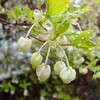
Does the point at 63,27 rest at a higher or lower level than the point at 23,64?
higher

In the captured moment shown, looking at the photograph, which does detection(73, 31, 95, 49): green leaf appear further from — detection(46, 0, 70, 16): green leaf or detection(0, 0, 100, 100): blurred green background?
detection(0, 0, 100, 100): blurred green background

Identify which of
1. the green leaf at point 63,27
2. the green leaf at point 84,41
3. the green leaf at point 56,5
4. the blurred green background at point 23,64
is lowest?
the blurred green background at point 23,64

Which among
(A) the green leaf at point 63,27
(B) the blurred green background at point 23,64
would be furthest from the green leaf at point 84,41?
(B) the blurred green background at point 23,64

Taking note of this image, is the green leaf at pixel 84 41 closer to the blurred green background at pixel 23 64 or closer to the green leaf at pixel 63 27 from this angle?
the green leaf at pixel 63 27

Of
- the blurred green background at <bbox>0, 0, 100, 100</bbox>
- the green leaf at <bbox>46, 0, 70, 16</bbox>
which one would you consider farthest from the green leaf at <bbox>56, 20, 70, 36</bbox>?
the blurred green background at <bbox>0, 0, 100, 100</bbox>

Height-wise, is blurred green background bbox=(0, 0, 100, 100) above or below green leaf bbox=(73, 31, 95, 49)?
below

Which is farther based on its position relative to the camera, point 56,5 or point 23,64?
point 23,64

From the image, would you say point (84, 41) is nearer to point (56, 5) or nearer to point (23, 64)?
point (56, 5)

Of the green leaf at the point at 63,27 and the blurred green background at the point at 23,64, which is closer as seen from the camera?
the green leaf at the point at 63,27

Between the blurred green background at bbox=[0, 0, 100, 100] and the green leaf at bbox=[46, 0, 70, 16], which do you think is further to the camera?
the blurred green background at bbox=[0, 0, 100, 100]

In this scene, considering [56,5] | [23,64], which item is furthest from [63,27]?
[23,64]

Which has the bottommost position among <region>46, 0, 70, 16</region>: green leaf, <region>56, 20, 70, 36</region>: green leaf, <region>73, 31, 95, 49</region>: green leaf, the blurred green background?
the blurred green background

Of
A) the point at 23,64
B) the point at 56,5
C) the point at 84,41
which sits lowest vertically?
the point at 23,64
